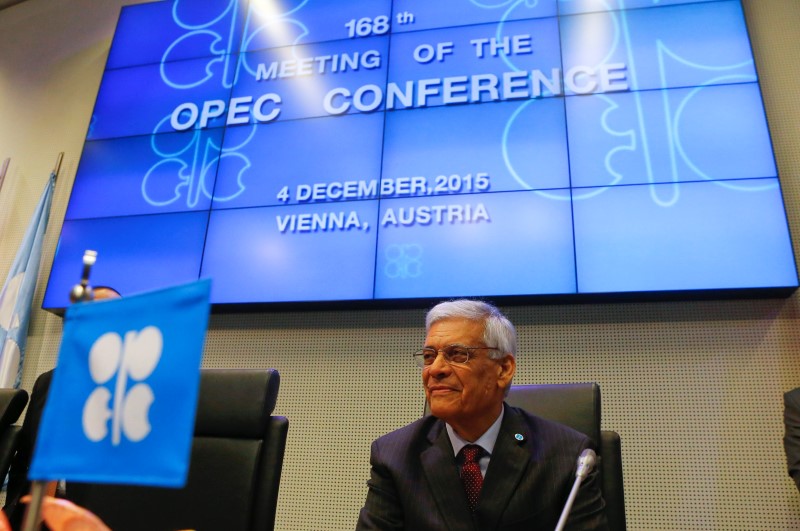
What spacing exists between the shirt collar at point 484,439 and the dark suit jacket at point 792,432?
50.7 inches

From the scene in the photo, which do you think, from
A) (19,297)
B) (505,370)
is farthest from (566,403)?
(19,297)

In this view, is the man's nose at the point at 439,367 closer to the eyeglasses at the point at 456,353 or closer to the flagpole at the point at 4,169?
the eyeglasses at the point at 456,353

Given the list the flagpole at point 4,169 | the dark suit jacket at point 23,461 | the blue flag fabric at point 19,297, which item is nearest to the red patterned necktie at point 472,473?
the dark suit jacket at point 23,461

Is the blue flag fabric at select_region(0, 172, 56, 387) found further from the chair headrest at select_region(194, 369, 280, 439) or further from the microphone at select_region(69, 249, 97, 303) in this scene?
the microphone at select_region(69, 249, 97, 303)

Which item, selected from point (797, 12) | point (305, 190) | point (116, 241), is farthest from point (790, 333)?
point (116, 241)

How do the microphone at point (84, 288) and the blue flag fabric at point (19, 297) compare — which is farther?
the blue flag fabric at point (19, 297)

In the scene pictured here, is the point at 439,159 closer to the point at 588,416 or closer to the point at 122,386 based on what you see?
the point at 588,416

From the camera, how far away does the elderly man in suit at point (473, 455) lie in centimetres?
136

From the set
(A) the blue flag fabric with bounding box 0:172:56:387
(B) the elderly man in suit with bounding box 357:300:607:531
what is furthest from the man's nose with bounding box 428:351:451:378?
(A) the blue flag fabric with bounding box 0:172:56:387

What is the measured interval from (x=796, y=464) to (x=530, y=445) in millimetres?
1304

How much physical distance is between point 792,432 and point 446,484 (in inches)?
61.4

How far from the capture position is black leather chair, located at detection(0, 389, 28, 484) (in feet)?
5.74

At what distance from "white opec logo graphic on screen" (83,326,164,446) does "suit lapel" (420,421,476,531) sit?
0.89 metres

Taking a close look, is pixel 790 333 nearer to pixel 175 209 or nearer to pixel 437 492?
pixel 437 492
